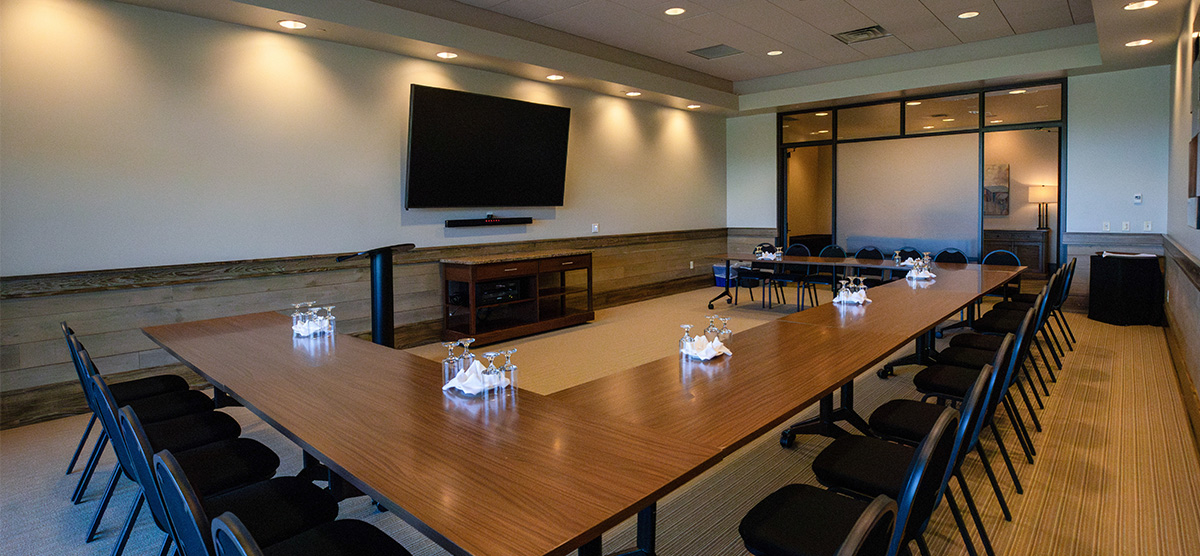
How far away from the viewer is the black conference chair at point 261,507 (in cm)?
138

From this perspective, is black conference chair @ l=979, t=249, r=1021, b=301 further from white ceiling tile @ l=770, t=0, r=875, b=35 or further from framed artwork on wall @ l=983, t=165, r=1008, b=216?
framed artwork on wall @ l=983, t=165, r=1008, b=216

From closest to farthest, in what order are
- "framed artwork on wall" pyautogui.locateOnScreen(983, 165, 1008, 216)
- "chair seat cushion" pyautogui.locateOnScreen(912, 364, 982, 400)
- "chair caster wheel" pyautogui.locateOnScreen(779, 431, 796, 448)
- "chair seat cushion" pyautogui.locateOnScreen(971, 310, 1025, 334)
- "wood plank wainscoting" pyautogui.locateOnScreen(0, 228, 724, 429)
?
1. "chair seat cushion" pyautogui.locateOnScreen(912, 364, 982, 400)
2. "chair caster wheel" pyautogui.locateOnScreen(779, 431, 796, 448)
3. "wood plank wainscoting" pyautogui.locateOnScreen(0, 228, 724, 429)
4. "chair seat cushion" pyautogui.locateOnScreen(971, 310, 1025, 334)
5. "framed artwork on wall" pyautogui.locateOnScreen(983, 165, 1008, 216)

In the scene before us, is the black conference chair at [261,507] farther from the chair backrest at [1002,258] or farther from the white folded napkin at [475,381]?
the chair backrest at [1002,258]

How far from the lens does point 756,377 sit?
2422 mm

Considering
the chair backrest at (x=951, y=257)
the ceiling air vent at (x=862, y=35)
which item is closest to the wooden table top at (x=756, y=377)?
the chair backrest at (x=951, y=257)

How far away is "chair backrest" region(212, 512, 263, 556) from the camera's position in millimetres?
1070

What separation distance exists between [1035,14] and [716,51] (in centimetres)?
335

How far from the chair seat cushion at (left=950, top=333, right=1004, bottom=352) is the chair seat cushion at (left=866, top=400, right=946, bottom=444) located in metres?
1.44

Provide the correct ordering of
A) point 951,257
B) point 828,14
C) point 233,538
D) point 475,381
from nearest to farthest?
1. point 233,538
2. point 475,381
3. point 828,14
4. point 951,257

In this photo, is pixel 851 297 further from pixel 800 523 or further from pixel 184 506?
pixel 184 506

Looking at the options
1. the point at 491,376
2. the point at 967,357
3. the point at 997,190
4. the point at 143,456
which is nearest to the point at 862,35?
the point at 997,190

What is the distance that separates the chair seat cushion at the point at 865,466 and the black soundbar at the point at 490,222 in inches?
195

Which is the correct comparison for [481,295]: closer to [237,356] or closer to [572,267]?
[572,267]

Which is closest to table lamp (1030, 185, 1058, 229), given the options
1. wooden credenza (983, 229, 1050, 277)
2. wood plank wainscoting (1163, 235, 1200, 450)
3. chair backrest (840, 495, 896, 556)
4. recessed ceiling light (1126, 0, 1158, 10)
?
wooden credenza (983, 229, 1050, 277)
